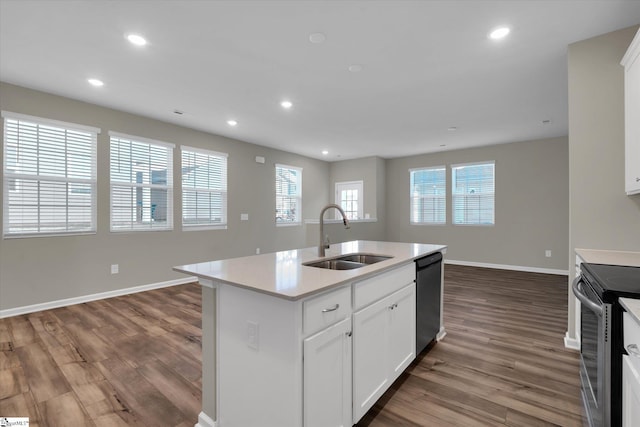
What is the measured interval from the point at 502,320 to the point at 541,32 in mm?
2817

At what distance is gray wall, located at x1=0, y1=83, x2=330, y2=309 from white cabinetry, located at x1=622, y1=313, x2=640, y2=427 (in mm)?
5105

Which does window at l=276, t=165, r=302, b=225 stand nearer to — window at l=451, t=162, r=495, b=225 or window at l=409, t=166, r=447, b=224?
window at l=409, t=166, r=447, b=224

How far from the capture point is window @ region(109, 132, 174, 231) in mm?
4262

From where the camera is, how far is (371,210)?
296 inches

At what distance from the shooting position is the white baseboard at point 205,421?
1571 mm

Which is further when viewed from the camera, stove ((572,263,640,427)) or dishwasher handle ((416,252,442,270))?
dishwasher handle ((416,252,442,270))

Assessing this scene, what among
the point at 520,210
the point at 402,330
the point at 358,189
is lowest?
the point at 402,330

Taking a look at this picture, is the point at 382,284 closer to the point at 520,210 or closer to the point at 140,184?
the point at 140,184

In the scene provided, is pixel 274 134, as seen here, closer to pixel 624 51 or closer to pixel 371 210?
pixel 371 210

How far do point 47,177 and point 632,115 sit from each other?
5.78 meters

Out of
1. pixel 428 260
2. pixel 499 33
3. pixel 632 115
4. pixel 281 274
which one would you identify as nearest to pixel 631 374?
pixel 281 274

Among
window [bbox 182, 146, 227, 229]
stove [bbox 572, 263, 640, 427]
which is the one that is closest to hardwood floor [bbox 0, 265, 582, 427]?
stove [bbox 572, 263, 640, 427]

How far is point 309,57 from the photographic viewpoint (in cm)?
282

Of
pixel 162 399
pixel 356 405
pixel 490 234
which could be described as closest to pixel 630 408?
pixel 356 405
